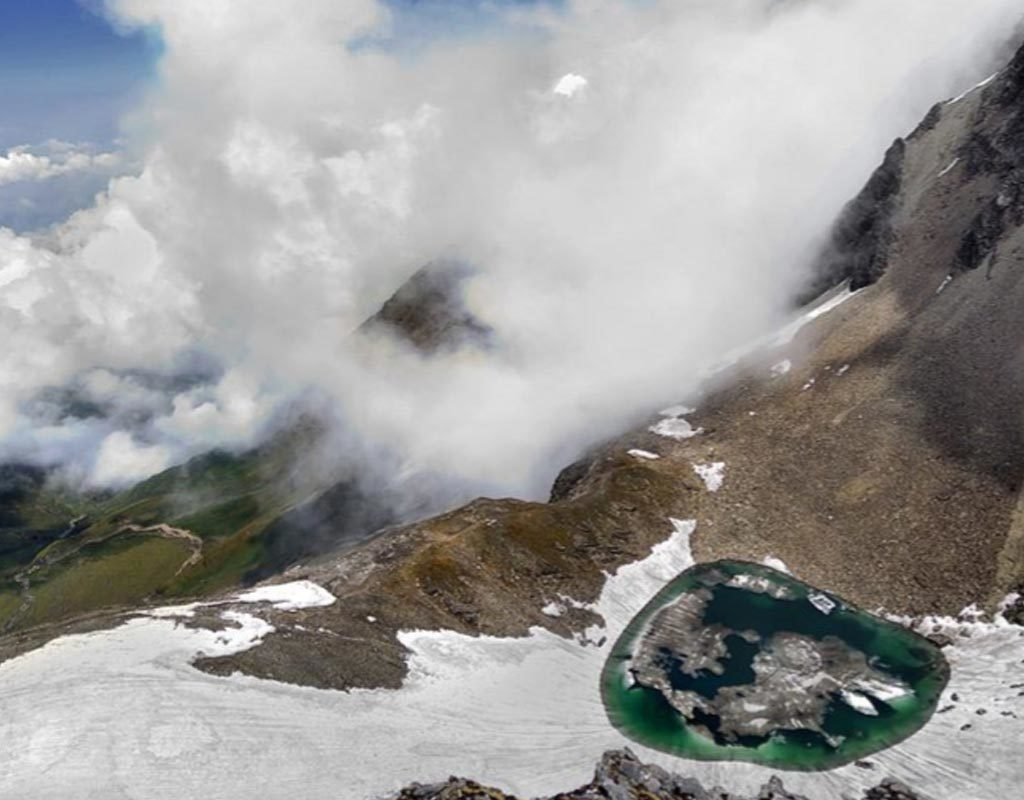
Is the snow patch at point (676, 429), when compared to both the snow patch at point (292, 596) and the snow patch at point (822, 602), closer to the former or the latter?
the snow patch at point (822, 602)

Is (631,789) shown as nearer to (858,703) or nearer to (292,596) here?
(858,703)

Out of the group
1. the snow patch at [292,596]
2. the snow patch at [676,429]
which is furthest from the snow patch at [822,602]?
the snow patch at [292,596]

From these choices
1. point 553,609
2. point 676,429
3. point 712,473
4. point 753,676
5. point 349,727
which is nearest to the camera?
point 349,727

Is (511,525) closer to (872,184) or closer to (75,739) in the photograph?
(75,739)

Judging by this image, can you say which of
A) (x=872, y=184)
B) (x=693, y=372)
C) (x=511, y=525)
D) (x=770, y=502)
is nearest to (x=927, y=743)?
(x=770, y=502)

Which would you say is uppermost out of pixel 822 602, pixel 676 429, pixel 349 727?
pixel 676 429

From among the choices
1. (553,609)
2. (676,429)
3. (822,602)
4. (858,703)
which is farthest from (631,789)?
(676,429)

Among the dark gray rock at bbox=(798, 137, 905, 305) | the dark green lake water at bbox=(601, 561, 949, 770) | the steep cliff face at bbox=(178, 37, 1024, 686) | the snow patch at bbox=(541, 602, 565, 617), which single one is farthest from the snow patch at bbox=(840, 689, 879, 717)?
the dark gray rock at bbox=(798, 137, 905, 305)
